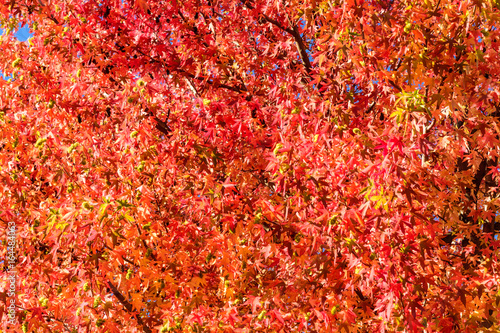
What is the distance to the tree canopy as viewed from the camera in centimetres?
364

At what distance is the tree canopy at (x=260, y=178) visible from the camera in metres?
3.64

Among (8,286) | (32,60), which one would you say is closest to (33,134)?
(32,60)

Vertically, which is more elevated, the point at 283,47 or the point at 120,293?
the point at 283,47

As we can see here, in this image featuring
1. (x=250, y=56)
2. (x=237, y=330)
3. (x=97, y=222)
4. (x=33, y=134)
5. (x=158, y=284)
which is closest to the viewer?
(x=97, y=222)

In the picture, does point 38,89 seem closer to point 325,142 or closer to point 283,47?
point 283,47

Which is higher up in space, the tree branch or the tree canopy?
the tree canopy

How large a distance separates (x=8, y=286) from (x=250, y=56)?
3.99 meters

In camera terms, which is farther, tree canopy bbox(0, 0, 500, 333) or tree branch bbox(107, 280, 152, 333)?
tree branch bbox(107, 280, 152, 333)

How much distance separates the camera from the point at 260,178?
5.08 meters

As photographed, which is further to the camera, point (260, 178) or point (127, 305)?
point (260, 178)

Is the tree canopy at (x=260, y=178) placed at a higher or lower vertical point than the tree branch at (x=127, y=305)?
higher

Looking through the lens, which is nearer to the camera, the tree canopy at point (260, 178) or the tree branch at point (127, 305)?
the tree canopy at point (260, 178)

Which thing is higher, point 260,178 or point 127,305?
point 260,178

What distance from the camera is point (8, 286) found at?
435 cm
